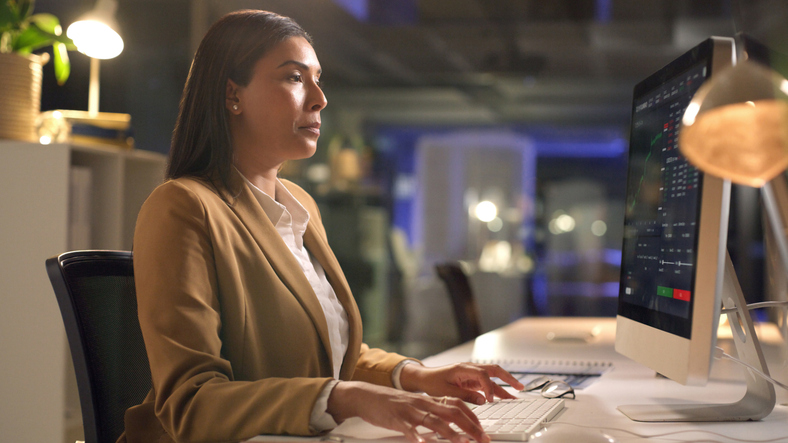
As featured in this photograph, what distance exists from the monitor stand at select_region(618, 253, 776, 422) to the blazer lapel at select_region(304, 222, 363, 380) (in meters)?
0.50

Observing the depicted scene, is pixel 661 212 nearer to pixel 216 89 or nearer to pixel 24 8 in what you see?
pixel 216 89

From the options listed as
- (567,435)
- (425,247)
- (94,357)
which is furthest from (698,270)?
(425,247)

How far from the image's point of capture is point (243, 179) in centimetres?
125

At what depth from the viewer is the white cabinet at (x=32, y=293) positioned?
7.74ft

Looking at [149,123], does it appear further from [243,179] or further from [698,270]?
[698,270]

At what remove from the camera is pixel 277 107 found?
129 cm

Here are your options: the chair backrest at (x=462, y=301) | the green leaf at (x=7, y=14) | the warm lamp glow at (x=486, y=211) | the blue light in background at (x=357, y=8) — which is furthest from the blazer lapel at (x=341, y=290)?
the warm lamp glow at (x=486, y=211)

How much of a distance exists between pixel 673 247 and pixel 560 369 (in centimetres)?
68

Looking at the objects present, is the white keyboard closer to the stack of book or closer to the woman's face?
the woman's face

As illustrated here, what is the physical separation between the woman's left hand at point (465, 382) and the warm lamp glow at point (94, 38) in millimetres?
1998

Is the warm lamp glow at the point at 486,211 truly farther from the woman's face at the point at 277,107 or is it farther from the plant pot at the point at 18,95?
the woman's face at the point at 277,107

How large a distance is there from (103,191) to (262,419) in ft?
7.04

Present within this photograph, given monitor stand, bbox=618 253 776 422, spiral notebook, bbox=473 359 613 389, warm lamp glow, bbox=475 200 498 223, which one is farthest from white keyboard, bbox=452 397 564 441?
warm lamp glow, bbox=475 200 498 223

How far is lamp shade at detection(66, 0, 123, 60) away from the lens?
8.46 feet
